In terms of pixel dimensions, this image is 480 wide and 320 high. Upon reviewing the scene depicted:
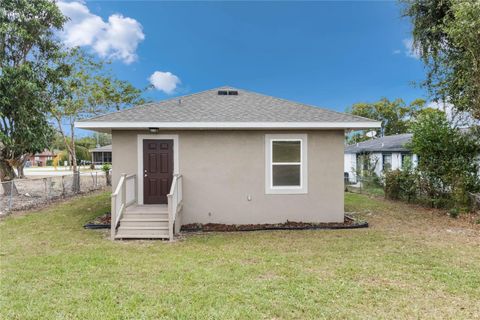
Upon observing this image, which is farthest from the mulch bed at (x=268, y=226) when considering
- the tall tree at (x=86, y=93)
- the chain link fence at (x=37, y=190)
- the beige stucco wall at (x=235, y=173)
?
the tall tree at (x=86, y=93)

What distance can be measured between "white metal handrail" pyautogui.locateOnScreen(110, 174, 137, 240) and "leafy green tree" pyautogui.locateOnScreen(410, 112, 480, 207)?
9290mm

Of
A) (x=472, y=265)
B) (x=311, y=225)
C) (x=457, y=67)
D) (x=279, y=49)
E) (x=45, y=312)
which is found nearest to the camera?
(x=45, y=312)

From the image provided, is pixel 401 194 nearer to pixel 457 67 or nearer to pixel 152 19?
pixel 457 67

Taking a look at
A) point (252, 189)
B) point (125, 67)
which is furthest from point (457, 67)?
point (125, 67)

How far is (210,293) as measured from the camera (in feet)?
13.2

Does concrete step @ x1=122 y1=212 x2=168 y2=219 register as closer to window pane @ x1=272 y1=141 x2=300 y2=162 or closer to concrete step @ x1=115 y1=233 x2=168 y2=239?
concrete step @ x1=115 y1=233 x2=168 y2=239

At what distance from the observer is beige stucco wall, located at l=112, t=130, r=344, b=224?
8273 millimetres

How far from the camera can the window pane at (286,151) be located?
8391 mm

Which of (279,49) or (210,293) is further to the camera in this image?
(279,49)

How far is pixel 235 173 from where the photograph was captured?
27.3 ft

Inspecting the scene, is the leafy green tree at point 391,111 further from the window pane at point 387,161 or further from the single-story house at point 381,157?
the window pane at point 387,161

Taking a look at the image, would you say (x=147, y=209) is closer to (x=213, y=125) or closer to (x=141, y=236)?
(x=141, y=236)

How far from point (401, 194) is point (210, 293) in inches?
444

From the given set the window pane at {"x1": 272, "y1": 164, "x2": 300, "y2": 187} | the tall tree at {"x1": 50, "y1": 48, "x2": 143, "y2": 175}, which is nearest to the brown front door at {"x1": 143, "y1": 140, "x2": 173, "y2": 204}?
the window pane at {"x1": 272, "y1": 164, "x2": 300, "y2": 187}
